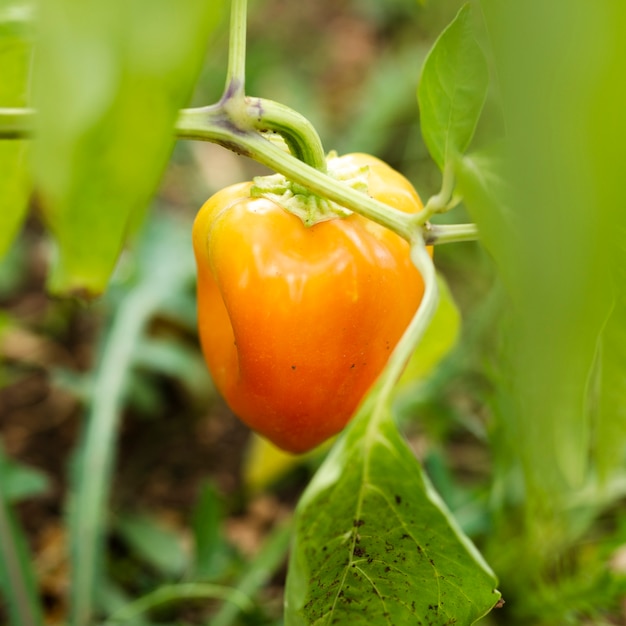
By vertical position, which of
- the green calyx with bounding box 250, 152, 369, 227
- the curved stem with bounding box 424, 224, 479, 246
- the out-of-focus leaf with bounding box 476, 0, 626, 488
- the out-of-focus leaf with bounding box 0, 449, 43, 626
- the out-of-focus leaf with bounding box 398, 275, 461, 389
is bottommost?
the out-of-focus leaf with bounding box 0, 449, 43, 626

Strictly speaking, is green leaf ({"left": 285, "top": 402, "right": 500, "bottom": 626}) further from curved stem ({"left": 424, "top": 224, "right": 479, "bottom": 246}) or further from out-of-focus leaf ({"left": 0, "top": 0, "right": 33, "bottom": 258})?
out-of-focus leaf ({"left": 0, "top": 0, "right": 33, "bottom": 258})

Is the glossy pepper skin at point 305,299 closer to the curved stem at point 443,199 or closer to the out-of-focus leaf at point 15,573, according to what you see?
the curved stem at point 443,199

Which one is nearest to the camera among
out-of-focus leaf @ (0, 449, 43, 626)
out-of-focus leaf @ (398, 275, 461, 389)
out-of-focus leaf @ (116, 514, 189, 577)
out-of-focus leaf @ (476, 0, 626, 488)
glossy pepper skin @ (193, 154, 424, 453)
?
out-of-focus leaf @ (476, 0, 626, 488)

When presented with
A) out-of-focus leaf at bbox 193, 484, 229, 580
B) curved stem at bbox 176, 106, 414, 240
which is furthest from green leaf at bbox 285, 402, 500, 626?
out-of-focus leaf at bbox 193, 484, 229, 580

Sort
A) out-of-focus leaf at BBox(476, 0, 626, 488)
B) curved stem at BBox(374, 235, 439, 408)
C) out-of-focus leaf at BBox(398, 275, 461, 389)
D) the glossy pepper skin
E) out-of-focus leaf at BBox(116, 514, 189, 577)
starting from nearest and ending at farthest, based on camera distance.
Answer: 1. out-of-focus leaf at BBox(476, 0, 626, 488)
2. curved stem at BBox(374, 235, 439, 408)
3. the glossy pepper skin
4. out-of-focus leaf at BBox(398, 275, 461, 389)
5. out-of-focus leaf at BBox(116, 514, 189, 577)

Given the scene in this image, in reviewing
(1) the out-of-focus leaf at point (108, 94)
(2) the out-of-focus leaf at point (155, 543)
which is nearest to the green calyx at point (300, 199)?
(1) the out-of-focus leaf at point (108, 94)

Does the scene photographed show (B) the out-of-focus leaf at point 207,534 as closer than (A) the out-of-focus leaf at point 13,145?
No
